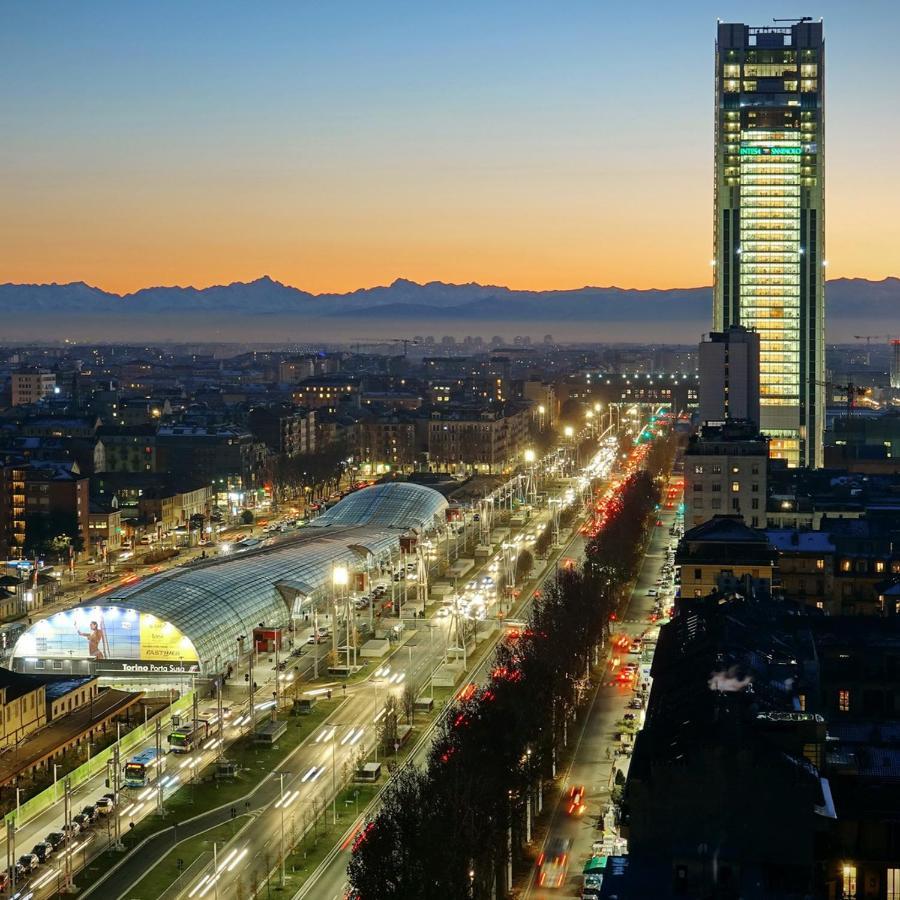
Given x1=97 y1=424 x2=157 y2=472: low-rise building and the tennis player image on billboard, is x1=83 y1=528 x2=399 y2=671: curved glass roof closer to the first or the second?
the tennis player image on billboard

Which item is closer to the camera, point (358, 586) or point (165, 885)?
point (165, 885)

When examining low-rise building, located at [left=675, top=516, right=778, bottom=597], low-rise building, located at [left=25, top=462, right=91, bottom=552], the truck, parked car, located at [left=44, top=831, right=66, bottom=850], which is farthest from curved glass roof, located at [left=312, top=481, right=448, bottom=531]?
the truck

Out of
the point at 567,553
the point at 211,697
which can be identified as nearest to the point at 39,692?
the point at 211,697

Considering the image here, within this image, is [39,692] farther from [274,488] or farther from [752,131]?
[752,131]

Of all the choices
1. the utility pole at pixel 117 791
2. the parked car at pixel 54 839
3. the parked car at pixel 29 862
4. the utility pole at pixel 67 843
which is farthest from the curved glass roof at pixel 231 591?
the parked car at pixel 29 862

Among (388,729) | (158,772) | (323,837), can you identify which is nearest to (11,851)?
(158,772)

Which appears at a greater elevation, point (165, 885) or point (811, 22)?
point (811, 22)
